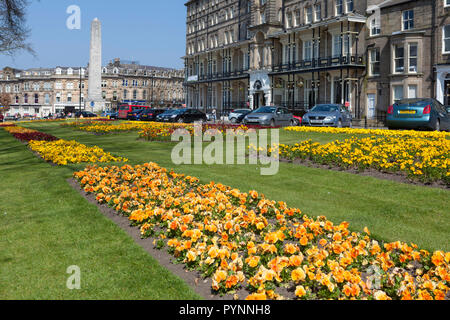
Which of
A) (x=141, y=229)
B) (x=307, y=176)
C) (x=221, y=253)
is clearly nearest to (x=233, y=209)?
(x=141, y=229)

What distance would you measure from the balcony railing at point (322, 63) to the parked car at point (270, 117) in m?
15.4

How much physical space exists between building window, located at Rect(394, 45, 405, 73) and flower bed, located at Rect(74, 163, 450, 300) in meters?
32.6

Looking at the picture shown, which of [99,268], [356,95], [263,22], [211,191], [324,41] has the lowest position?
[99,268]

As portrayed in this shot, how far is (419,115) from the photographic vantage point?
1869 cm

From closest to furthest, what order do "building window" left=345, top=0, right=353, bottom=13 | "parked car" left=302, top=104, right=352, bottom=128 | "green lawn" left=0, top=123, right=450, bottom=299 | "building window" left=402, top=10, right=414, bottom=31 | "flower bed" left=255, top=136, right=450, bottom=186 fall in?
"green lawn" left=0, top=123, right=450, bottom=299
"flower bed" left=255, top=136, right=450, bottom=186
"parked car" left=302, top=104, right=352, bottom=128
"building window" left=402, top=10, right=414, bottom=31
"building window" left=345, top=0, right=353, bottom=13

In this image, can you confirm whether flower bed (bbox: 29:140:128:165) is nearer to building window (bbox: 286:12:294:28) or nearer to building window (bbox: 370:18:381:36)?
building window (bbox: 370:18:381:36)

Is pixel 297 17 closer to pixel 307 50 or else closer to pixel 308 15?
pixel 308 15

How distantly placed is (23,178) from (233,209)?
5.98 meters

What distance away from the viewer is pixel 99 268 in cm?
488

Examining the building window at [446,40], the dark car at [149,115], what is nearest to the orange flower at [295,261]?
the building window at [446,40]

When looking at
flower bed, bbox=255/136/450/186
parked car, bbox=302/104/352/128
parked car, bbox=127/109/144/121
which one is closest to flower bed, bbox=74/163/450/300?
flower bed, bbox=255/136/450/186

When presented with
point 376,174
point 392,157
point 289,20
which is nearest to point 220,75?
point 289,20

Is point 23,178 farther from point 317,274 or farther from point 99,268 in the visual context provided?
point 317,274

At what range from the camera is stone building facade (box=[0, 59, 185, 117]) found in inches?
4904
